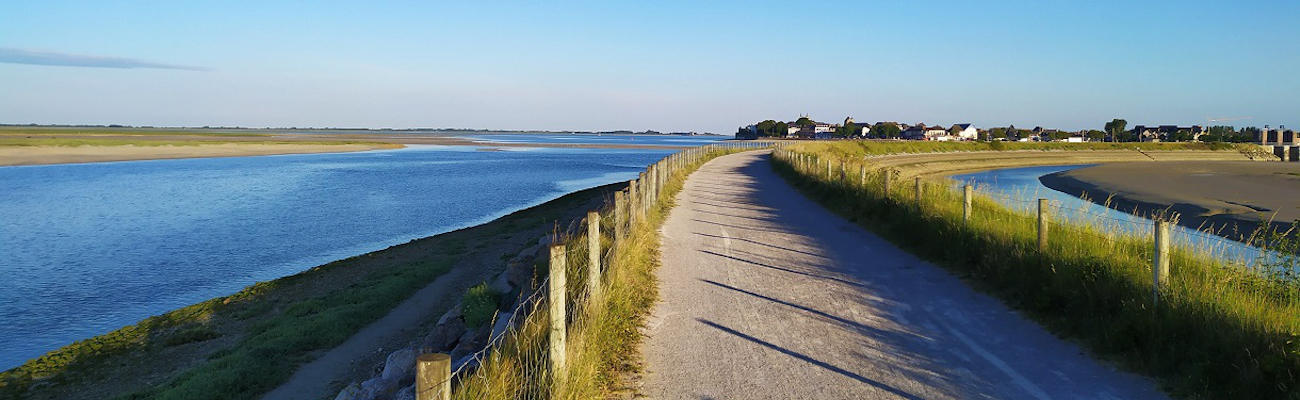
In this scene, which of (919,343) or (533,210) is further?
(533,210)

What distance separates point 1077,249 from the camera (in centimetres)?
991

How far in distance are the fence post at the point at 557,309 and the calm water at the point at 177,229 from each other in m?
11.2

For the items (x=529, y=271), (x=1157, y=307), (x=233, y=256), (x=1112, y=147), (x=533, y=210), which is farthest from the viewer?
(x=1112, y=147)

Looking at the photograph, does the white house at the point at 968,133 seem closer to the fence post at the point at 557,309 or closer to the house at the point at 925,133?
the house at the point at 925,133

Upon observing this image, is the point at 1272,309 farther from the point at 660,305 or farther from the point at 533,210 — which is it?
the point at 533,210

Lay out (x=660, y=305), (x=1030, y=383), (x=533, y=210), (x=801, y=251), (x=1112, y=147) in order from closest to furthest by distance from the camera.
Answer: (x=1030, y=383) < (x=660, y=305) < (x=801, y=251) < (x=533, y=210) < (x=1112, y=147)

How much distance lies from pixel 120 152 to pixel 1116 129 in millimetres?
168517

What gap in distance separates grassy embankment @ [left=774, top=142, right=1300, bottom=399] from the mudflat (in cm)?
911

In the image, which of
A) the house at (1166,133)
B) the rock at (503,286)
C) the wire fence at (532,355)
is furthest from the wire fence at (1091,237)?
the house at (1166,133)

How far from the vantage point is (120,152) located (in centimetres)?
8544

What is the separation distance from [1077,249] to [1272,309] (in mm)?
3098

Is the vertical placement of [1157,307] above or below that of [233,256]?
above

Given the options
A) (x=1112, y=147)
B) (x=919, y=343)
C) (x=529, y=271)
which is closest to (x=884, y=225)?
(x=529, y=271)

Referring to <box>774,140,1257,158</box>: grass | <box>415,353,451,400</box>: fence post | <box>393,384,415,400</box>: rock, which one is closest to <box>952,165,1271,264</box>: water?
<box>393,384,415,400</box>: rock
